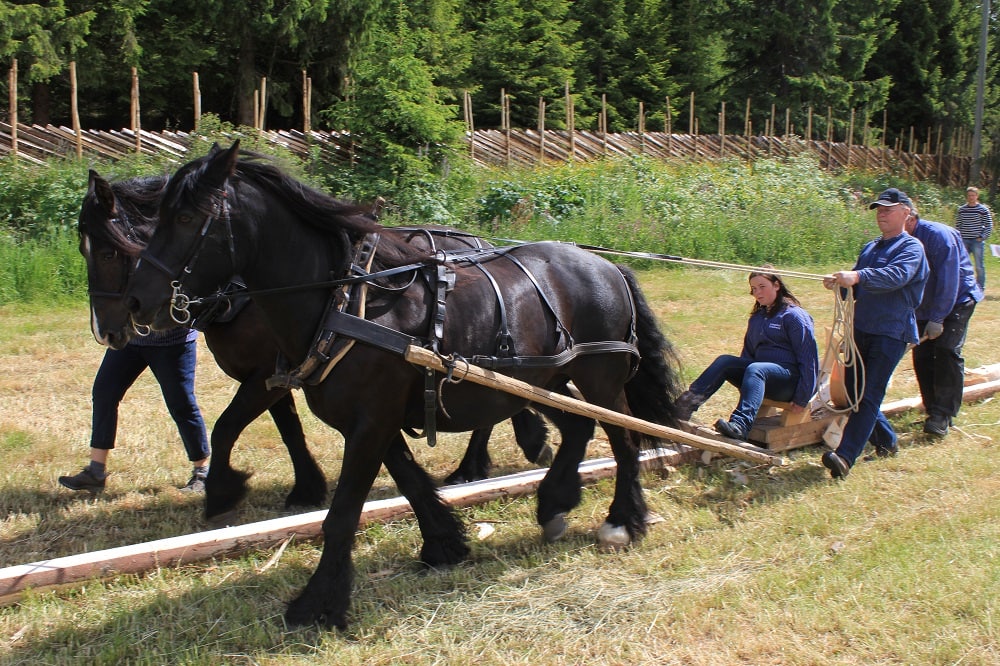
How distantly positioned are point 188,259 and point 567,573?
2320 millimetres

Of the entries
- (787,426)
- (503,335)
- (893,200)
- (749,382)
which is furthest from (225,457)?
(893,200)

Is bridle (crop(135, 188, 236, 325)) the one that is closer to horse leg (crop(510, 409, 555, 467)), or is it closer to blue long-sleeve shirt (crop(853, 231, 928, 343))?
horse leg (crop(510, 409, 555, 467))

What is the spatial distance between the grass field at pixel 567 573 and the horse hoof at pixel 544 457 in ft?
0.52

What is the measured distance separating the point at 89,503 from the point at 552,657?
10.3ft

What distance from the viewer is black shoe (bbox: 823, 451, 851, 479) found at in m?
5.23

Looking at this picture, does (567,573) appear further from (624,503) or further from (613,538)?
(624,503)

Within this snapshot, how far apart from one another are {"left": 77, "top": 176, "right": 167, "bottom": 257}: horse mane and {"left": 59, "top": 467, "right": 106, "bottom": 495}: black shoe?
166cm

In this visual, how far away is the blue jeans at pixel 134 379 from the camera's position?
5008mm

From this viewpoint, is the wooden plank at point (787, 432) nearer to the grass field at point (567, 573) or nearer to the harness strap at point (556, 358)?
the grass field at point (567, 573)

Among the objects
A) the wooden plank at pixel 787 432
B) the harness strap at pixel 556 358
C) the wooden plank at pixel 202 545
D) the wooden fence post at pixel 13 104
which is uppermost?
the wooden fence post at pixel 13 104

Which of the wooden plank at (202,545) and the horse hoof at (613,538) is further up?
the wooden plank at (202,545)

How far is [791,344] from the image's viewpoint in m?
5.55

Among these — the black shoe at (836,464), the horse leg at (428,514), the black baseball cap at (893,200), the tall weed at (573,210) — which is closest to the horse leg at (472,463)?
the horse leg at (428,514)

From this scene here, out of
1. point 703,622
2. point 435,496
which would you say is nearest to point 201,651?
point 435,496
